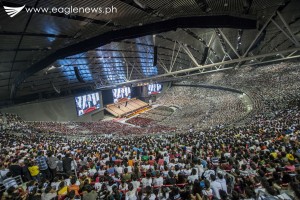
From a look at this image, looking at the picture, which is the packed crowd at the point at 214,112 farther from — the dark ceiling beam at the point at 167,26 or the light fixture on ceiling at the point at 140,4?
the light fixture on ceiling at the point at 140,4

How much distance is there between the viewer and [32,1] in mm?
6633

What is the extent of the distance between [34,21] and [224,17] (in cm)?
798

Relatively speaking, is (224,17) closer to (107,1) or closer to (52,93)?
(107,1)

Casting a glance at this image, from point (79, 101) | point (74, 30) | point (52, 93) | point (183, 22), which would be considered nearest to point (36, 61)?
point (74, 30)

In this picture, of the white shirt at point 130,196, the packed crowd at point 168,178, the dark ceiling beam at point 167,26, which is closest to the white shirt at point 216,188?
the packed crowd at point 168,178

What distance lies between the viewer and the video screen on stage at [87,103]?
1474 inches

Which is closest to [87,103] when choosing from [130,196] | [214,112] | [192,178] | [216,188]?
[214,112]

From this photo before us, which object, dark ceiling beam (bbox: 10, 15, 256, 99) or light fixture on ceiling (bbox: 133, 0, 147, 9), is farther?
dark ceiling beam (bbox: 10, 15, 256, 99)

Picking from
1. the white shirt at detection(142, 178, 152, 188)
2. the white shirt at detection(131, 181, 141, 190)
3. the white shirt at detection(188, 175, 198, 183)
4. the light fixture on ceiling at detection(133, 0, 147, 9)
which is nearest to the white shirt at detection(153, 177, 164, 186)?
the white shirt at detection(142, 178, 152, 188)

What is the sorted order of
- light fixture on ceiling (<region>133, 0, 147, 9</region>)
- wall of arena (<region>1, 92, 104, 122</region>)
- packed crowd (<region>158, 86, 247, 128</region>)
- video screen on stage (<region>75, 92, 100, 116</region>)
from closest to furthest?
1. light fixture on ceiling (<region>133, 0, 147, 9</region>)
2. wall of arena (<region>1, 92, 104, 122</region>)
3. packed crowd (<region>158, 86, 247, 128</region>)
4. video screen on stage (<region>75, 92, 100, 116</region>)

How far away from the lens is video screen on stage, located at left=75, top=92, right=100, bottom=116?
1474 inches

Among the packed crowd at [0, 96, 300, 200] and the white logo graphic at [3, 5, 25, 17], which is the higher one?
the white logo graphic at [3, 5, 25, 17]

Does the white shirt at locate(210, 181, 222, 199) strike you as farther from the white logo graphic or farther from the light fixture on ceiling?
the white logo graphic

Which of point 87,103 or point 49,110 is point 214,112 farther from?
point 49,110
